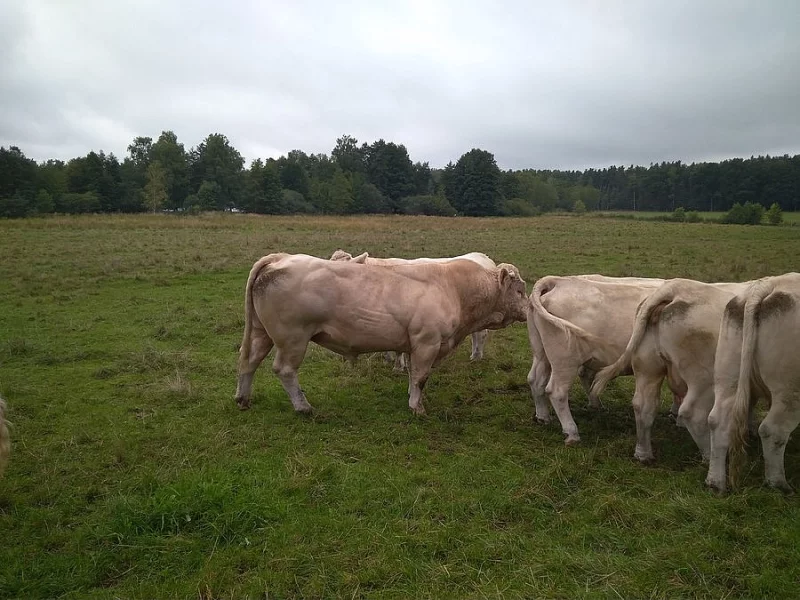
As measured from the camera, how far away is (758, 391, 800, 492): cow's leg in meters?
4.21

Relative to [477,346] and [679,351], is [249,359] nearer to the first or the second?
[477,346]

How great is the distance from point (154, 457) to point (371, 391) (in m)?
3.01

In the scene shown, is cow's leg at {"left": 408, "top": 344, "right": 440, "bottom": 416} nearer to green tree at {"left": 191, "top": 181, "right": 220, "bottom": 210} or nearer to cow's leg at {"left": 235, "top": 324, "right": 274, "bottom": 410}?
cow's leg at {"left": 235, "top": 324, "right": 274, "bottom": 410}

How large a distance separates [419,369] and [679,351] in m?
2.90

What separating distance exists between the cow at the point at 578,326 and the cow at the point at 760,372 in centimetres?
136

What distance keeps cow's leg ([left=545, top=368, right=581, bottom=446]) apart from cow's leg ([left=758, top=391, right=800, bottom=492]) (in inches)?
68.7

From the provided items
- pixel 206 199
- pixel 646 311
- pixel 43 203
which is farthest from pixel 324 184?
pixel 646 311

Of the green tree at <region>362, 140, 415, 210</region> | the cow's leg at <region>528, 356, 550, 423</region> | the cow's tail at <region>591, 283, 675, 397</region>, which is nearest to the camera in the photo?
the cow's tail at <region>591, 283, 675, 397</region>

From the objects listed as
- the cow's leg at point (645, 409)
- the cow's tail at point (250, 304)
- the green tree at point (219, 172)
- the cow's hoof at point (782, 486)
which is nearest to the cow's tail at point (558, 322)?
the cow's leg at point (645, 409)

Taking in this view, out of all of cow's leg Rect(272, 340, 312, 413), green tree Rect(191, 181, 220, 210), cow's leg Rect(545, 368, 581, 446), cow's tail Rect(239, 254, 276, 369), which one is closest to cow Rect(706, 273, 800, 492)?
cow's leg Rect(545, 368, 581, 446)

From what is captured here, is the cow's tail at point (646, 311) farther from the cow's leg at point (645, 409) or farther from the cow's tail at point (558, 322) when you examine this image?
the cow's tail at point (558, 322)

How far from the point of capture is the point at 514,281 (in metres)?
7.20

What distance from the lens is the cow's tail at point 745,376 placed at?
418cm

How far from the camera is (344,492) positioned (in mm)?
4473
